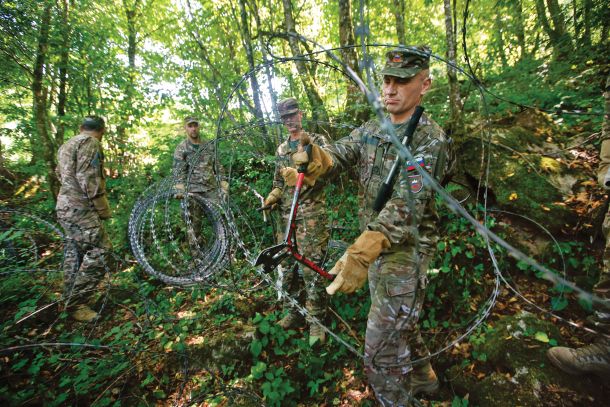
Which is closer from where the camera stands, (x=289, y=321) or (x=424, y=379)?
(x=424, y=379)

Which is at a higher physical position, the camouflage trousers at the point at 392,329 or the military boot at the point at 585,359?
the camouflage trousers at the point at 392,329

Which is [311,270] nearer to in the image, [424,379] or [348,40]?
[424,379]

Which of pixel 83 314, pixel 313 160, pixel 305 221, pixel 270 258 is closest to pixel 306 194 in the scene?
pixel 305 221

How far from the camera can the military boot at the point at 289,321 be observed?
4.36m

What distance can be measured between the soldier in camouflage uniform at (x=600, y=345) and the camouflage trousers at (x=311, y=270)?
9.15 ft

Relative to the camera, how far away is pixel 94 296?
568 cm

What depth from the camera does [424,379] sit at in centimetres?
315

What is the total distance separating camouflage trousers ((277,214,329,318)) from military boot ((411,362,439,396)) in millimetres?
1514

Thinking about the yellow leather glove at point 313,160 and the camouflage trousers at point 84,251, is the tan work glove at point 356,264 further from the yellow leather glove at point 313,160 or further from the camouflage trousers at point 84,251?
the camouflage trousers at point 84,251

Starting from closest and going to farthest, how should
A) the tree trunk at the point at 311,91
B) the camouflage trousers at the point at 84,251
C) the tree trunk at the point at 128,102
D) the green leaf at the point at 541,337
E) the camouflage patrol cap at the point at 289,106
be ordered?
1. the green leaf at the point at 541,337
2. the camouflage patrol cap at the point at 289,106
3. the camouflage trousers at the point at 84,251
4. the tree trunk at the point at 311,91
5. the tree trunk at the point at 128,102

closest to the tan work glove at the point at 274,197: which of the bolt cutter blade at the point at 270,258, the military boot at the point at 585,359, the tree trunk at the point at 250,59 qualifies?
the bolt cutter blade at the point at 270,258

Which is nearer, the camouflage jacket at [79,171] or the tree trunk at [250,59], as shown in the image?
the camouflage jacket at [79,171]

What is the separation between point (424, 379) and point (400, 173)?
2.40 meters

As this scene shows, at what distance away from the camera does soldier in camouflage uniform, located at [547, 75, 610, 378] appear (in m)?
2.75
